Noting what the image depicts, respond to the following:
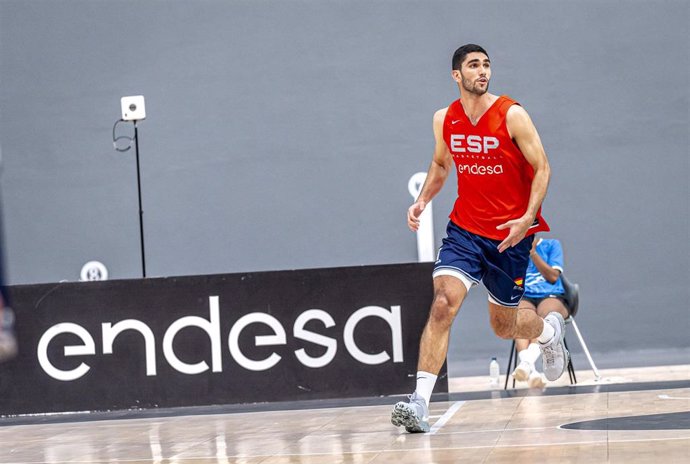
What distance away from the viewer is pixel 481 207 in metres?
4.82

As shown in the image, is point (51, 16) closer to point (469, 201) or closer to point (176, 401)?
point (176, 401)

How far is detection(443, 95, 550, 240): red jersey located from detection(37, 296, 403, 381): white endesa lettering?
5.96 ft

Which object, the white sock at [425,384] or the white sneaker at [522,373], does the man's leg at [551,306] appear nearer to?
the white sneaker at [522,373]

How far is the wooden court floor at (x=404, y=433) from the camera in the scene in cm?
390

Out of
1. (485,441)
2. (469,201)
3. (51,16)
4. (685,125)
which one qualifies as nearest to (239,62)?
(51,16)

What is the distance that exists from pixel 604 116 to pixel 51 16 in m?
4.90

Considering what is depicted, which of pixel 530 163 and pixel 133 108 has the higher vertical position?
pixel 133 108

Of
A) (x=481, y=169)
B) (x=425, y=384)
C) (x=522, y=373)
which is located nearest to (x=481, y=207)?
(x=481, y=169)

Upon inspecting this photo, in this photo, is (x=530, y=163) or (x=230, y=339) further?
(x=230, y=339)

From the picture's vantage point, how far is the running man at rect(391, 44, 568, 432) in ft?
15.2

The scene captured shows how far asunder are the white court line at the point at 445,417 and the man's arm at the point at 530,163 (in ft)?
2.72

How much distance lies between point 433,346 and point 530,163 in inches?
34.7

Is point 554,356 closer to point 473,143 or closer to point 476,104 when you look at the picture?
point 473,143

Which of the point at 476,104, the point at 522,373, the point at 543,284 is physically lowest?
the point at 522,373
